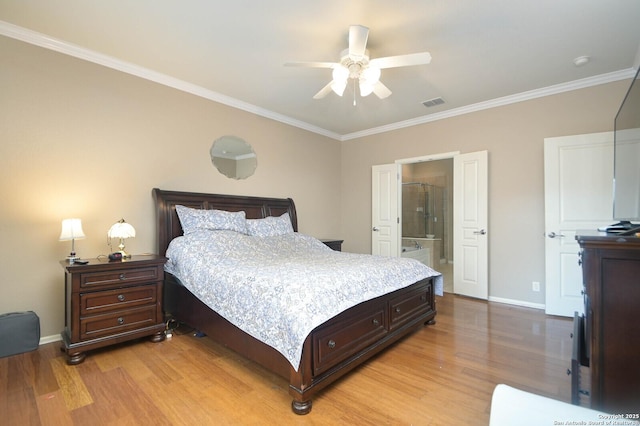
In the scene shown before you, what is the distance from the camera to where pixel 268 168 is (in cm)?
458

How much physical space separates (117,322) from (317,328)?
6.13 feet

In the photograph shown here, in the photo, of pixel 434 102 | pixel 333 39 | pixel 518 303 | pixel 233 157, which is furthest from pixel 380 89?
pixel 518 303

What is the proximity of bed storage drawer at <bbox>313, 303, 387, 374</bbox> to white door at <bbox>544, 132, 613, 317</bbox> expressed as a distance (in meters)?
2.47

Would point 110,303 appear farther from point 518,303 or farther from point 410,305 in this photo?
point 518,303

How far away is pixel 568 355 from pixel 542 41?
2.73 metres

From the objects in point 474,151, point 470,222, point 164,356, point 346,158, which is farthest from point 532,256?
point 164,356

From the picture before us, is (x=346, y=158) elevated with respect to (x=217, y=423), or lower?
elevated

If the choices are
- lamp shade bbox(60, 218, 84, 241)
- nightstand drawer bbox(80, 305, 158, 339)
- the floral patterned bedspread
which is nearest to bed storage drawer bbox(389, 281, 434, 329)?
the floral patterned bedspread

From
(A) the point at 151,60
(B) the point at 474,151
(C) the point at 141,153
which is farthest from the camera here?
(B) the point at 474,151

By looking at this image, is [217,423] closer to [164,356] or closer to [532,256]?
[164,356]

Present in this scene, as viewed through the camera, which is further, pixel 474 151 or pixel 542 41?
pixel 474 151

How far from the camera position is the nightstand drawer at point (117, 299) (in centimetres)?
245

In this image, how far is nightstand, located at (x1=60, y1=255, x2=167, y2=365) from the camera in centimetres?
239

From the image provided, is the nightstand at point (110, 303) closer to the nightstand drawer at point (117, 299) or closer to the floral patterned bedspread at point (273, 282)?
the nightstand drawer at point (117, 299)
